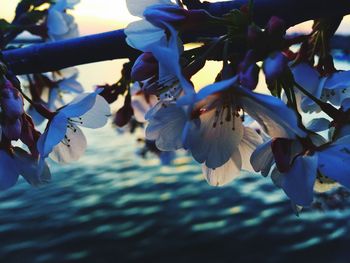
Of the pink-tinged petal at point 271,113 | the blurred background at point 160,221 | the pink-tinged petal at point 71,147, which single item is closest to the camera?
the pink-tinged petal at point 271,113

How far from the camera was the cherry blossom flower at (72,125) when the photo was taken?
60 centimetres

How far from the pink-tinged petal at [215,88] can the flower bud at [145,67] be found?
0.11 m

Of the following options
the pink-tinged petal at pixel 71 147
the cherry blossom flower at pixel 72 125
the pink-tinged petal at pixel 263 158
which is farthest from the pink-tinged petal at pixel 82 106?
the pink-tinged petal at pixel 263 158

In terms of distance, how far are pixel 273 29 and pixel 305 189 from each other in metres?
0.15

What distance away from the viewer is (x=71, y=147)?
763mm

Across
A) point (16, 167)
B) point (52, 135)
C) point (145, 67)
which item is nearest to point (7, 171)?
point (16, 167)

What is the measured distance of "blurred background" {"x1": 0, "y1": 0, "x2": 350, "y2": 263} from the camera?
576 cm

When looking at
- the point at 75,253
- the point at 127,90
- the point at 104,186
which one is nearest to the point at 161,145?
the point at 127,90

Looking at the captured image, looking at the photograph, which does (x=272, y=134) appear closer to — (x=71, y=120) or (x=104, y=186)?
(x=71, y=120)

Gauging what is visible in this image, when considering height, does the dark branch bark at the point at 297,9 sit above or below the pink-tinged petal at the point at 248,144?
above

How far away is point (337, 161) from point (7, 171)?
1.35ft

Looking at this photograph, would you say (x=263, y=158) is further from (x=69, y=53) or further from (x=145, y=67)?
(x=69, y=53)

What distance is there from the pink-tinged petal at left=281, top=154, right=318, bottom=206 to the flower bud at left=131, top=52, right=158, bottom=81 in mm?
164

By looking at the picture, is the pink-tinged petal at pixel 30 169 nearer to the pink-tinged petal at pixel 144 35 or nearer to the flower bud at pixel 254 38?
the pink-tinged petal at pixel 144 35
